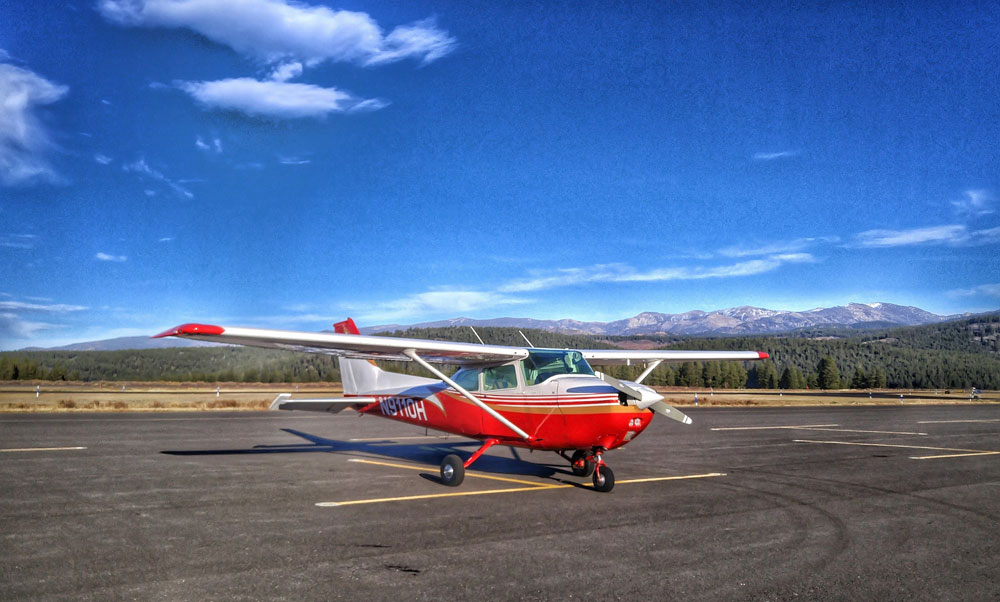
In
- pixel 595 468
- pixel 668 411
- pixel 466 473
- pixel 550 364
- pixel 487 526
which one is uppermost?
pixel 550 364

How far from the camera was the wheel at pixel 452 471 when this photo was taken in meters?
11.5

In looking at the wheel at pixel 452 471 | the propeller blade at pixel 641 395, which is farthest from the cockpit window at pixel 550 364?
the wheel at pixel 452 471

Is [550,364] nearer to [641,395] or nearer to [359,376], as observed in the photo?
[641,395]

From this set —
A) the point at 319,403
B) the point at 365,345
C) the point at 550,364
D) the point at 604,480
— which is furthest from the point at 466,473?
the point at 319,403

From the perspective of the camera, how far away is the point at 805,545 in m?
7.54

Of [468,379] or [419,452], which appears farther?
[419,452]

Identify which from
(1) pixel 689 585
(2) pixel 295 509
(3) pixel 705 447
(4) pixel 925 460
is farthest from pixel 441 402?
(4) pixel 925 460

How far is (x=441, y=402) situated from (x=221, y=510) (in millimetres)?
5214

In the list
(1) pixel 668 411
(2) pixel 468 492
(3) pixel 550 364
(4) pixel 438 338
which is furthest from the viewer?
(4) pixel 438 338

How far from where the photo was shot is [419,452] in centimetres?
1672

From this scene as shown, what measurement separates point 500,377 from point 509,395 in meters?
0.45

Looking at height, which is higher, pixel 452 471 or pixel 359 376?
pixel 359 376

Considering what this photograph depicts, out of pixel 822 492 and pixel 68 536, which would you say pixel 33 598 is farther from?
pixel 822 492

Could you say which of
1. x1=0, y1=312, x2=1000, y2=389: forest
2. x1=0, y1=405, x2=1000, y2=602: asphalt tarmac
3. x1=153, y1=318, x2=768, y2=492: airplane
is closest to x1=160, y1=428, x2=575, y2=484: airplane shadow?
x1=0, y1=405, x2=1000, y2=602: asphalt tarmac
